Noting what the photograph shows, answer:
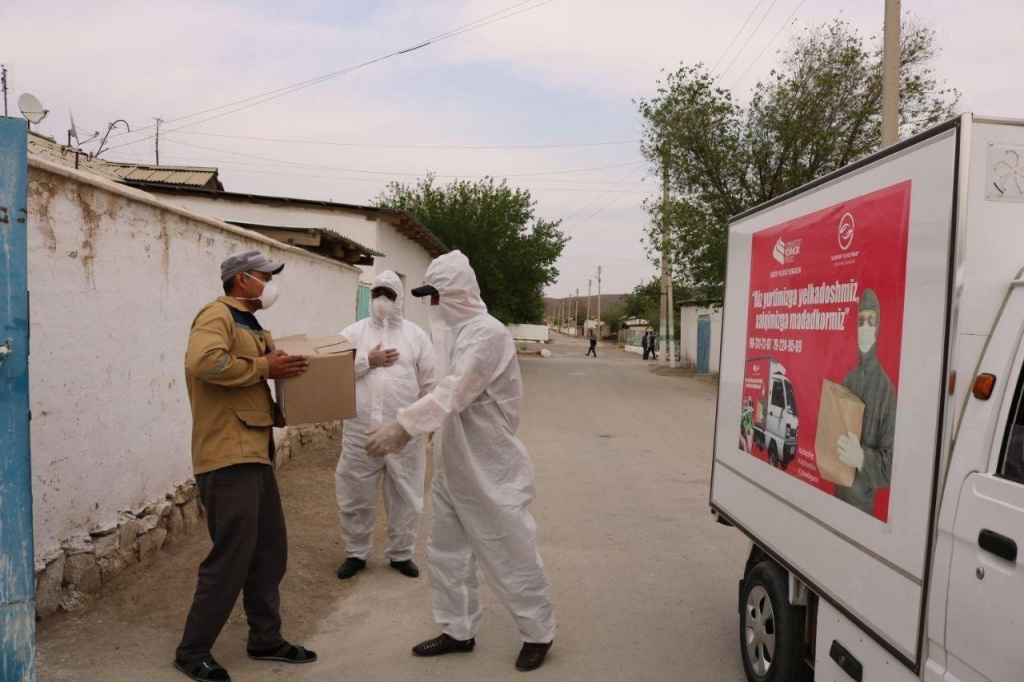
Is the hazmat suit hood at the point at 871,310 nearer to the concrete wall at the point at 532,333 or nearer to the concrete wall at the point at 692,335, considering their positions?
the concrete wall at the point at 692,335

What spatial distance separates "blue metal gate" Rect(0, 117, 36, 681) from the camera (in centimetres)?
289

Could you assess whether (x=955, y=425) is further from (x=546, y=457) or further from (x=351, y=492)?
(x=546, y=457)

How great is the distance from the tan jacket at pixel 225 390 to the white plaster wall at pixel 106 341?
3.50 feet

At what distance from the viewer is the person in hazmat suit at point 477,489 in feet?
12.9

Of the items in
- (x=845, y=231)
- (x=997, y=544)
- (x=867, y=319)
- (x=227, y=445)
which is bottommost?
(x=227, y=445)

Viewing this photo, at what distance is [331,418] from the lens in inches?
150

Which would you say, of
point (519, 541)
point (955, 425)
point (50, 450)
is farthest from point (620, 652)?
point (50, 450)

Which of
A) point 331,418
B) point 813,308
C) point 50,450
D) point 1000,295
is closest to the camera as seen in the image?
point 1000,295

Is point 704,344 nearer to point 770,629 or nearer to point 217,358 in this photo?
point 770,629

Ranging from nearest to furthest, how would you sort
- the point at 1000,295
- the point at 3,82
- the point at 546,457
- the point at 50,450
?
the point at 1000,295 < the point at 50,450 < the point at 546,457 < the point at 3,82

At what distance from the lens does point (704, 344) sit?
87.9 ft

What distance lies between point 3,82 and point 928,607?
60.7 feet

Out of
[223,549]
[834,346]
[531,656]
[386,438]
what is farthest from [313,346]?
[834,346]

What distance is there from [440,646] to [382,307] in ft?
7.87
